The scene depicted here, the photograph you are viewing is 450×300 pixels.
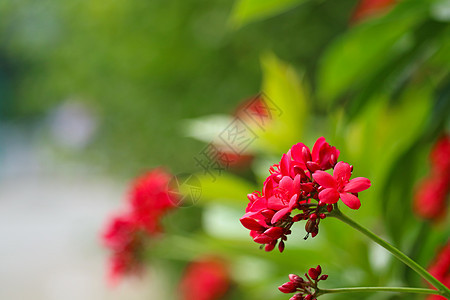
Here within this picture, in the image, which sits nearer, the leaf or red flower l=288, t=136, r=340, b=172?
red flower l=288, t=136, r=340, b=172

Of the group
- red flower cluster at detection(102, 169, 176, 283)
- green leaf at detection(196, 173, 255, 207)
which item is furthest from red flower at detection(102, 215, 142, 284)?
green leaf at detection(196, 173, 255, 207)

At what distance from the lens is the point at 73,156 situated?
292cm

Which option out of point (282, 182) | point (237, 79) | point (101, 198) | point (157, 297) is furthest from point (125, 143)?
point (282, 182)

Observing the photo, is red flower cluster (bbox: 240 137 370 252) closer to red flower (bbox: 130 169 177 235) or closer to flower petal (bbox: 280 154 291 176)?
flower petal (bbox: 280 154 291 176)

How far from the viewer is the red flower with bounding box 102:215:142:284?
27.3 inches

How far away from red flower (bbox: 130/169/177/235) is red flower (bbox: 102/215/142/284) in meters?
0.01

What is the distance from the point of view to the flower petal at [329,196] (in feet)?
1.00

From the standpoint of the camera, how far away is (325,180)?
0.31 meters

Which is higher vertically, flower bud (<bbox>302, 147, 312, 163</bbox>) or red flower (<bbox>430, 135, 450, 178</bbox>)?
red flower (<bbox>430, 135, 450, 178</bbox>)

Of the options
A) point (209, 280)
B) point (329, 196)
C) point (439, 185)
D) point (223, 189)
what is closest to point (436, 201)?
point (439, 185)

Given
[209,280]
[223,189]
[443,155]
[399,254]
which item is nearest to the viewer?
[399,254]

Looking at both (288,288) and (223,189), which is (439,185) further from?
(288,288)

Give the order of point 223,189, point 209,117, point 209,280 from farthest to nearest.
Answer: point 209,117 < point 209,280 < point 223,189

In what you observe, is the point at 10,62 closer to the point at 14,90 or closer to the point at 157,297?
the point at 14,90
